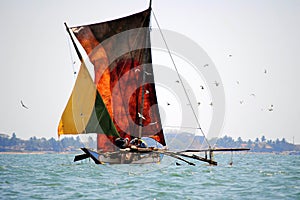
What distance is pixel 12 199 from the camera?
22969 mm

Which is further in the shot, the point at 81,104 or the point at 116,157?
the point at 116,157

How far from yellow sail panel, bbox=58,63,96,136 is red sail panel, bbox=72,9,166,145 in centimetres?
231

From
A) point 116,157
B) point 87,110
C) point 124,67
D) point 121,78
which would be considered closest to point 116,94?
point 121,78

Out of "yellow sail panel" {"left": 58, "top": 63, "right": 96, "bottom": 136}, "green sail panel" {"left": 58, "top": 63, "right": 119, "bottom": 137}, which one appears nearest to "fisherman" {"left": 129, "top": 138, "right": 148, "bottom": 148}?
"green sail panel" {"left": 58, "top": 63, "right": 119, "bottom": 137}

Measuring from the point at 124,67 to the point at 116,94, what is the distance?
2.27 meters

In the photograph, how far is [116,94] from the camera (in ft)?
135

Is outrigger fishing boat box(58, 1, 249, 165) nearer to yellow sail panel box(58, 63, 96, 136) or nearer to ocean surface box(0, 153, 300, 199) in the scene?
yellow sail panel box(58, 63, 96, 136)

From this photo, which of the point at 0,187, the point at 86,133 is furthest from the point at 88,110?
the point at 0,187

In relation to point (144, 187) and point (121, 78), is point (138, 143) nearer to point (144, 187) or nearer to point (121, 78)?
point (121, 78)

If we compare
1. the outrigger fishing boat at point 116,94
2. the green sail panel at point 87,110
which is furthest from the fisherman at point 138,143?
the green sail panel at point 87,110

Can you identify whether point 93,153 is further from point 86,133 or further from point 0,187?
point 0,187

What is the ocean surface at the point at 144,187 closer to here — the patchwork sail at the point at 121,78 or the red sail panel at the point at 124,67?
the patchwork sail at the point at 121,78

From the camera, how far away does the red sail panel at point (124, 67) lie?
135 feet

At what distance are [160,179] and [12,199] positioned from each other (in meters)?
11.6
